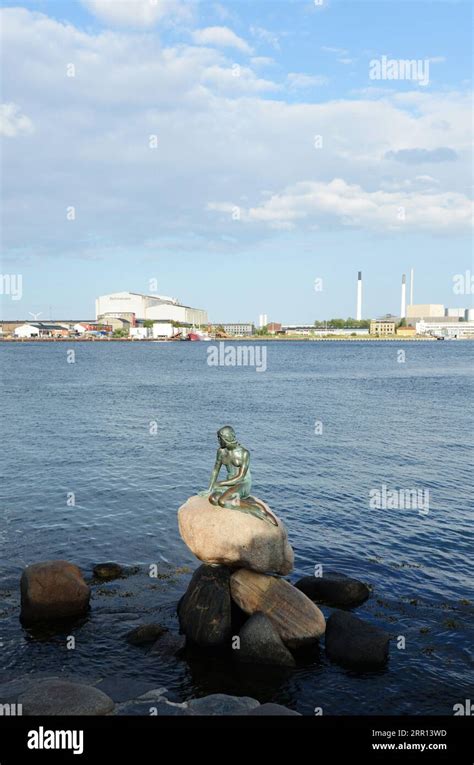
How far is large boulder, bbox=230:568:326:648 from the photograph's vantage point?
50.9 feet

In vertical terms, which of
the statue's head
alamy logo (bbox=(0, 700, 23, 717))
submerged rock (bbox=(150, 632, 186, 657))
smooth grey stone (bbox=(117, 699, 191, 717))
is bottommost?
submerged rock (bbox=(150, 632, 186, 657))

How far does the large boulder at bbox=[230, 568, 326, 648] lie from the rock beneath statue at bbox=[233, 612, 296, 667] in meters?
0.47

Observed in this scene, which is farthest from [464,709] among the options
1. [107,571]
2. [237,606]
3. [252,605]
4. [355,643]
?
[107,571]

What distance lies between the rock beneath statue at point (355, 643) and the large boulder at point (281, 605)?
499mm

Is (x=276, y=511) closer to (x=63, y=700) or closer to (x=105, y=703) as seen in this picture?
(x=105, y=703)

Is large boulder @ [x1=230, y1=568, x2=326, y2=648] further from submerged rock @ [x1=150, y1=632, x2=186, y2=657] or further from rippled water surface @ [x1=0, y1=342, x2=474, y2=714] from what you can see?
submerged rock @ [x1=150, y1=632, x2=186, y2=657]

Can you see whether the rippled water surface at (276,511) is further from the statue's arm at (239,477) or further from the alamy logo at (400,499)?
the statue's arm at (239,477)

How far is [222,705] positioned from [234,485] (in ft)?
18.5

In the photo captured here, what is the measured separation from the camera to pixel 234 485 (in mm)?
16797

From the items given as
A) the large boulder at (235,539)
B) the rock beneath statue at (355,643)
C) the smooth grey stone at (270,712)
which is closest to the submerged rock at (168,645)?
the large boulder at (235,539)

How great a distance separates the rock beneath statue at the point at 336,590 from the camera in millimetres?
18156

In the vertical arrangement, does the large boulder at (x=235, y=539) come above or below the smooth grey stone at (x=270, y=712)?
above

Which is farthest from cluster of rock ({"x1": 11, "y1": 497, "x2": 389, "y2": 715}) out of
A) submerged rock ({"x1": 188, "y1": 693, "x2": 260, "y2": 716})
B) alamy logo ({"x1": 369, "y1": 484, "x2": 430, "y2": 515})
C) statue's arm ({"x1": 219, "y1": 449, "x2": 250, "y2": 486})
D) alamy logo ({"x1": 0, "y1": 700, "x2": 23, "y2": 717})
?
alamy logo ({"x1": 369, "y1": 484, "x2": 430, "y2": 515})
